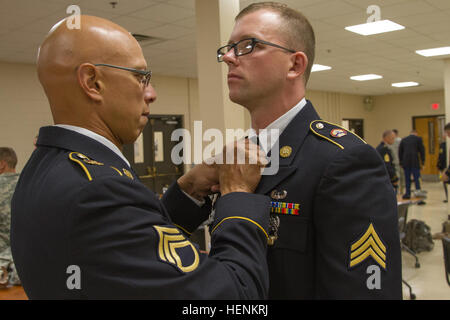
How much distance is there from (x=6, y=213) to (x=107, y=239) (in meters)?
3.03

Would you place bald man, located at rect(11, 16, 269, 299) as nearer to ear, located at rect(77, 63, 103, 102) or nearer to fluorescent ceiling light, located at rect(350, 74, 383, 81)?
ear, located at rect(77, 63, 103, 102)

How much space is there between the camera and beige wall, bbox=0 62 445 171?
7.01 meters

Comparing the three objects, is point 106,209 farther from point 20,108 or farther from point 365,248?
point 20,108

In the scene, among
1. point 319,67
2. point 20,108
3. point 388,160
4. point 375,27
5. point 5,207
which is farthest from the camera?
point 319,67

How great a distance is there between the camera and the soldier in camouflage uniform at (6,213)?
9.37 ft

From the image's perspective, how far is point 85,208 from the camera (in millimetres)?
817

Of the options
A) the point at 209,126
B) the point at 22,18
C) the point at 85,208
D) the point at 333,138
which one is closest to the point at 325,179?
the point at 333,138

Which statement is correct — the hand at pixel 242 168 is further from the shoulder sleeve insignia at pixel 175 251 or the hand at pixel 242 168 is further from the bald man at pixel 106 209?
the shoulder sleeve insignia at pixel 175 251

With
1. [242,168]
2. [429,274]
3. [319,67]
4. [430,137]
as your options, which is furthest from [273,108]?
[430,137]

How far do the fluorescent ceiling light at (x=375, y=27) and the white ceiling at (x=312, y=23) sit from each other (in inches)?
4.8

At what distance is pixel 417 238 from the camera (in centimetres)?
558
